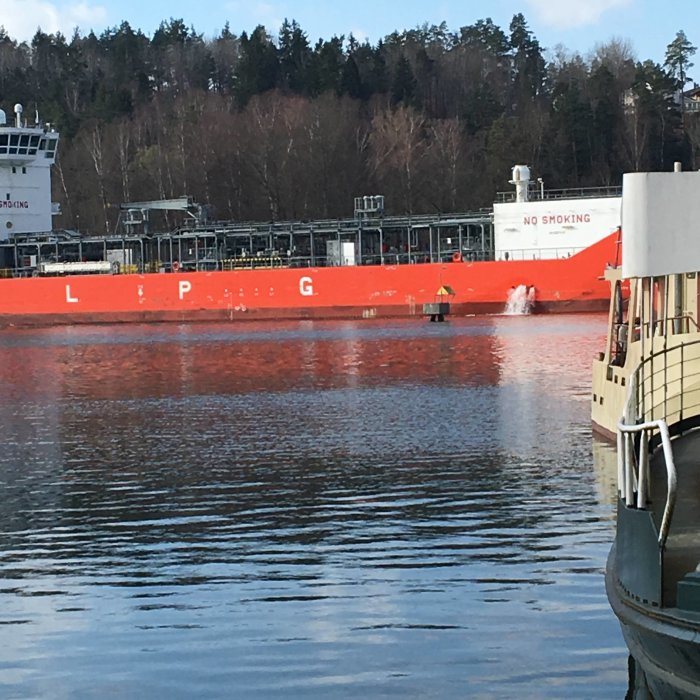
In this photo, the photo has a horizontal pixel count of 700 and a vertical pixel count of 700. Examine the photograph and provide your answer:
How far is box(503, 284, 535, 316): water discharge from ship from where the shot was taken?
2282 inches

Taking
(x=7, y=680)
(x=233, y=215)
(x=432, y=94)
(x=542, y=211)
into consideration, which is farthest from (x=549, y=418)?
(x=432, y=94)

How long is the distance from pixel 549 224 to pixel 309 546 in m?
46.6

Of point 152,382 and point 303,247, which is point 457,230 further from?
point 152,382

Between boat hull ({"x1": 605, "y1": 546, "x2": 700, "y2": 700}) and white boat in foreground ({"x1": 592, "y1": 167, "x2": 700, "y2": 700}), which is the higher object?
white boat in foreground ({"x1": 592, "y1": 167, "x2": 700, "y2": 700})

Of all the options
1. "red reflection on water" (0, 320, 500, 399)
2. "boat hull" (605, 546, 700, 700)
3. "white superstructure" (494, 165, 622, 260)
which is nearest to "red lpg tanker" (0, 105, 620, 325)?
"white superstructure" (494, 165, 622, 260)

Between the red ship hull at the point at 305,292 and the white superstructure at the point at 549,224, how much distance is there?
1.50 metres

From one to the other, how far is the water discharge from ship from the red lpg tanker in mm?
73

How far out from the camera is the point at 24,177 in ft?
224

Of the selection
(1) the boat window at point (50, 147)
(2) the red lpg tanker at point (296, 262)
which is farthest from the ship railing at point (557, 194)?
(1) the boat window at point (50, 147)

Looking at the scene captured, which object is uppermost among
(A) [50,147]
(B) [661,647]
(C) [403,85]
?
(C) [403,85]

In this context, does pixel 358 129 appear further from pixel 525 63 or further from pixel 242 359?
pixel 242 359

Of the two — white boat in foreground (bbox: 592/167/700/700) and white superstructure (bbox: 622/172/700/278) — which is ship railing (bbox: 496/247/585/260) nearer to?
white boat in foreground (bbox: 592/167/700/700)

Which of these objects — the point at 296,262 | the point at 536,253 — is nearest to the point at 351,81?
the point at 296,262

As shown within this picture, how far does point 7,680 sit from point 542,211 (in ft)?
167
